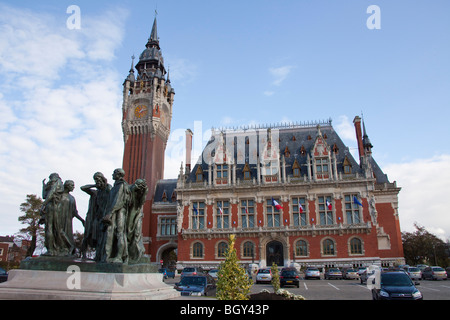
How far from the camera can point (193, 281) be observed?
51.4 ft

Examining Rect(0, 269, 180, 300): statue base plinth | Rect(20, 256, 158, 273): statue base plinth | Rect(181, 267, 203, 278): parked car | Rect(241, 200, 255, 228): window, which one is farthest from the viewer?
Rect(241, 200, 255, 228): window

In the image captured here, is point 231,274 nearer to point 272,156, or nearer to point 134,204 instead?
point 134,204

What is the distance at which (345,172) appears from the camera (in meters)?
39.7

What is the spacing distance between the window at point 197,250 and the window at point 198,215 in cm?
207

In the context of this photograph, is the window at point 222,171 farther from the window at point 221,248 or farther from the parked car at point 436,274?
the parked car at point 436,274

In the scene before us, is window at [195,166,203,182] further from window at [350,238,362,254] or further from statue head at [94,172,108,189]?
statue head at [94,172,108,189]

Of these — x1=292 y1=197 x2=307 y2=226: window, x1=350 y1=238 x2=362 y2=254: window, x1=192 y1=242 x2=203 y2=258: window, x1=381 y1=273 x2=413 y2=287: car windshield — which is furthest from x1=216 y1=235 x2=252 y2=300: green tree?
x1=192 y1=242 x2=203 y2=258: window

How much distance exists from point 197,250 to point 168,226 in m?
6.97

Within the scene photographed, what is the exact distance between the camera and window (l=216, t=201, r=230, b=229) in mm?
40438

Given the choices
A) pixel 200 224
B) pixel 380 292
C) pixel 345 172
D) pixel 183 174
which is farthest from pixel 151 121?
pixel 380 292

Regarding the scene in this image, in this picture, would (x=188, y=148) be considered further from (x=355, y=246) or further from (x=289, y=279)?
(x=289, y=279)

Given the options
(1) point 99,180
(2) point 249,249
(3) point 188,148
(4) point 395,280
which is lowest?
(4) point 395,280

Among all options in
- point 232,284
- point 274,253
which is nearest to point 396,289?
point 232,284
